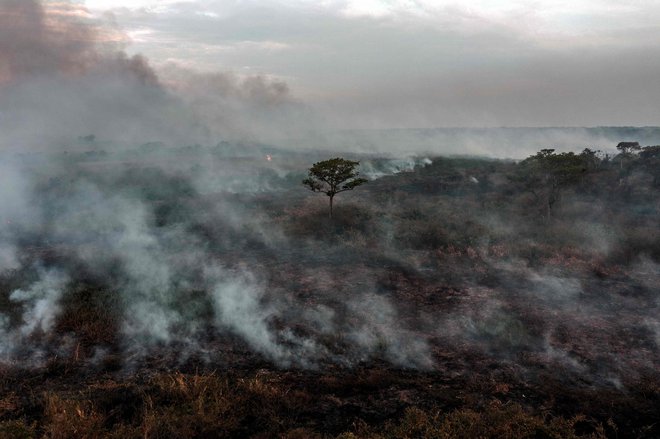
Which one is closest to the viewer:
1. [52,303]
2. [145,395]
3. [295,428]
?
[295,428]

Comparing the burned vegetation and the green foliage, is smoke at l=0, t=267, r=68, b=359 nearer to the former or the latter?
the burned vegetation

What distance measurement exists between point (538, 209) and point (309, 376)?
26852 millimetres

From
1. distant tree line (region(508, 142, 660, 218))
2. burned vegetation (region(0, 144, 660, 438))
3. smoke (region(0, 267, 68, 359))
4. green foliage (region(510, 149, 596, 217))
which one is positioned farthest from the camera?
distant tree line (region(508, 142, 660, 218))

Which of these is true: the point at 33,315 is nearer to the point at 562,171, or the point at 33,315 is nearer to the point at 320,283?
the point at 320,283

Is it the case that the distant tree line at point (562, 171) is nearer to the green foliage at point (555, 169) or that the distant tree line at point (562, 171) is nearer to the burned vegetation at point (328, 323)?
the green foliage at point (555, 169)

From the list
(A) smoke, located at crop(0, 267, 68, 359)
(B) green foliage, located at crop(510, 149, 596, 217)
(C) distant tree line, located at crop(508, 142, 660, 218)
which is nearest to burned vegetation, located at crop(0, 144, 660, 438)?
(A) smoke, located at crop(0, 267, 68, 359)

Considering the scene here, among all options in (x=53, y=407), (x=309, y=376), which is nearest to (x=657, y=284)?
(x=309, y=376)

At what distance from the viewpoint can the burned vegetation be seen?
Result: 826 cm

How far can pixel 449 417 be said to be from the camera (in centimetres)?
809

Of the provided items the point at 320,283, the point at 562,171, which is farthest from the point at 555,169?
the point at 320,283

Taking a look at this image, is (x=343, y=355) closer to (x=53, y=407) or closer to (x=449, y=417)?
(x=449, y=417)

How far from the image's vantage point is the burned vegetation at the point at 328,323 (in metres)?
8.26

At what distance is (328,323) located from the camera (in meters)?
12.6

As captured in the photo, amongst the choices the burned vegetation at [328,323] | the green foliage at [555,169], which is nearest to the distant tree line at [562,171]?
the green foliage at [555,169]
